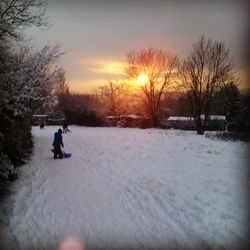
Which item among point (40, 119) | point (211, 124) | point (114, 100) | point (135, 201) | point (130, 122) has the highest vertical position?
point (114, 100)

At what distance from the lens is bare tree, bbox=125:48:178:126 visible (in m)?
30.9

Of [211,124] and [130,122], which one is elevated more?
[130,122]

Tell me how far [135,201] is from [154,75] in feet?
94.1

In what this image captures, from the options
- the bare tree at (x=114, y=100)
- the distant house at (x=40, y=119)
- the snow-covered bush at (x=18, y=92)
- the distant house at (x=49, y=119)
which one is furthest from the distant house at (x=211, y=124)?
the snow-covered bush at (x=18, y=92)

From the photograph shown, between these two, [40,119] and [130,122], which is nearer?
[40,119]

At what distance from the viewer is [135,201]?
8.48 metres

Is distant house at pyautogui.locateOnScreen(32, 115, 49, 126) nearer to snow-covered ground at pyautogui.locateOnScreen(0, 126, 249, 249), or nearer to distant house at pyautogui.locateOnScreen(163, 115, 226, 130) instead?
snow-covered ground at pyautogui.locateOnScreen(0, 126, 249, 249)

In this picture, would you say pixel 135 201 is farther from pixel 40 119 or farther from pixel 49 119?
pixel 49 119

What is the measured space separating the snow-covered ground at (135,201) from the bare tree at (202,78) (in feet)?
49.7

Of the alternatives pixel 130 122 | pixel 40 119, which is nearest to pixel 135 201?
pixel 40 119

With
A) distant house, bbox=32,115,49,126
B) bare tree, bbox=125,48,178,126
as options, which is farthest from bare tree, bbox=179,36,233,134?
distant house, bbox=32,115,49,126

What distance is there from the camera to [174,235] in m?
6.74

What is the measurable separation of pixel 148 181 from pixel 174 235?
10.4 feet

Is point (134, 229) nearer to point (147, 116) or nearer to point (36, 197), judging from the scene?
point (36, 197)
